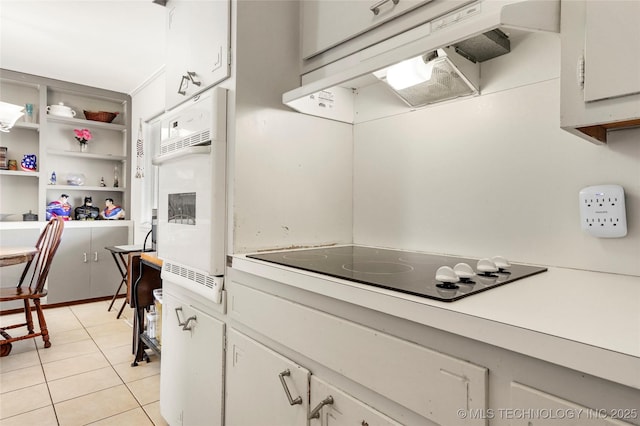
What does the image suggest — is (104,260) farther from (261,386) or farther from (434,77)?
(434,77)

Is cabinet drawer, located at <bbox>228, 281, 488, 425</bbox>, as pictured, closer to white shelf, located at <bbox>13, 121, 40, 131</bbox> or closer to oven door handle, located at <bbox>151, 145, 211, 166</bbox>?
oven door handle, located at <bbox>151, 145, 211, 166</bbox>

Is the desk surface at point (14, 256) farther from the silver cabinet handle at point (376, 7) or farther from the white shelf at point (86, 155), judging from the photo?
the silver cabinet handle at point (376, 7)

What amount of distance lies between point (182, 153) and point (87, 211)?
359cm

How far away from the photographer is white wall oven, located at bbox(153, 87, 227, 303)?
1377 millimetres

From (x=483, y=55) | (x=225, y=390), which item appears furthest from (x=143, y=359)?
(x=483, y=55)

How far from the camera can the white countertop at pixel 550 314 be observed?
1.63ft

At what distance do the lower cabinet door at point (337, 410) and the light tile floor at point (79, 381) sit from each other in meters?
1.41

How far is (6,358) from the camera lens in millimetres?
2674

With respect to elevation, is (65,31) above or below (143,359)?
above

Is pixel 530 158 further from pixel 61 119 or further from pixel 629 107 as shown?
pixel 61 119

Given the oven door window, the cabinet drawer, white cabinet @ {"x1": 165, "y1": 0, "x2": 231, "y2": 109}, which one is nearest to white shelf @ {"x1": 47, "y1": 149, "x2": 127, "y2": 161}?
white cabinet @ {"x1": 165, "y1": 0, "x2": 231, "y2": 109}

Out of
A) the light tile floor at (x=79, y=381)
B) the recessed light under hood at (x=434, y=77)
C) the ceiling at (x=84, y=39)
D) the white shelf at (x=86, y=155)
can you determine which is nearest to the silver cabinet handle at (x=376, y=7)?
the recessed light under hood at (x=434, y=77)

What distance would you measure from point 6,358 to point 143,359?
3.41 ft

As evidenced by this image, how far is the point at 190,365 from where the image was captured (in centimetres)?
160
